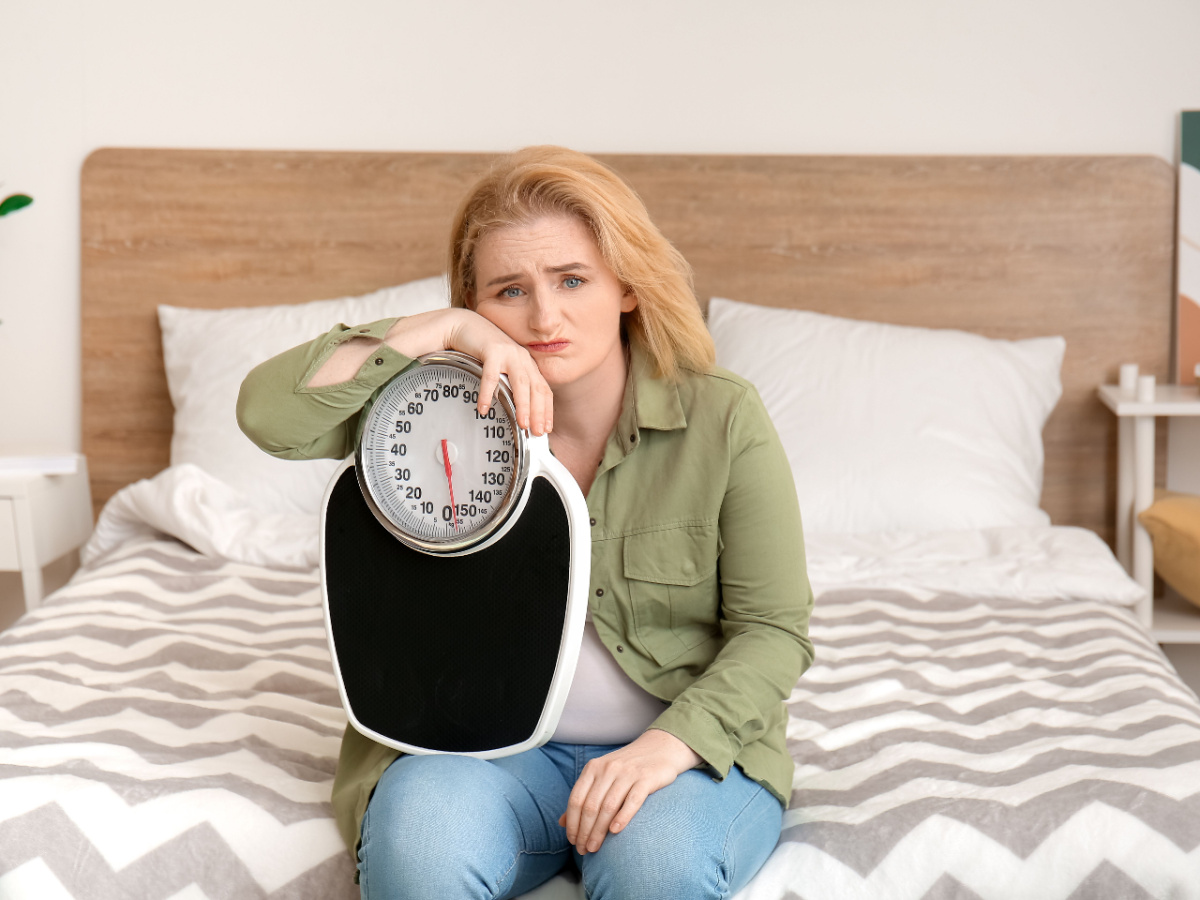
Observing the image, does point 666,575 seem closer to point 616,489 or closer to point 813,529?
point 616,489

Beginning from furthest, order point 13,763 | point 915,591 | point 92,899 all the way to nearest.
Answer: point 915,591
point 13,763
point 92,899

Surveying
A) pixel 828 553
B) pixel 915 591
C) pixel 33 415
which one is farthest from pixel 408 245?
pixel 915 591

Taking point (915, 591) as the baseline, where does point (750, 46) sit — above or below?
above

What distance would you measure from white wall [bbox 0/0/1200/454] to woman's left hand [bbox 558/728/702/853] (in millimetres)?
1761

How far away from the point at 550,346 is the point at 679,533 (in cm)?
21

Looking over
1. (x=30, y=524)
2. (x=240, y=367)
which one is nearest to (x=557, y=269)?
(x=240, y=367)

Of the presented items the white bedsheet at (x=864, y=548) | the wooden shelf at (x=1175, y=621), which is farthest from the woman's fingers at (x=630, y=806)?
the wooden shelf at (x=1175, y=621)

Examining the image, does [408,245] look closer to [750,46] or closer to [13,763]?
[750,46]

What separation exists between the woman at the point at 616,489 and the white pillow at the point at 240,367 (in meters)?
1.10

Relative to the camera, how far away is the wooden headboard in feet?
7.79

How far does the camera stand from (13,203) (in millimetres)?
2320

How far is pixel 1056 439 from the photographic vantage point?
2432 mm

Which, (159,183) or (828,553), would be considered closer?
(828,553)

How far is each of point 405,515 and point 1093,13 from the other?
6.61ft
